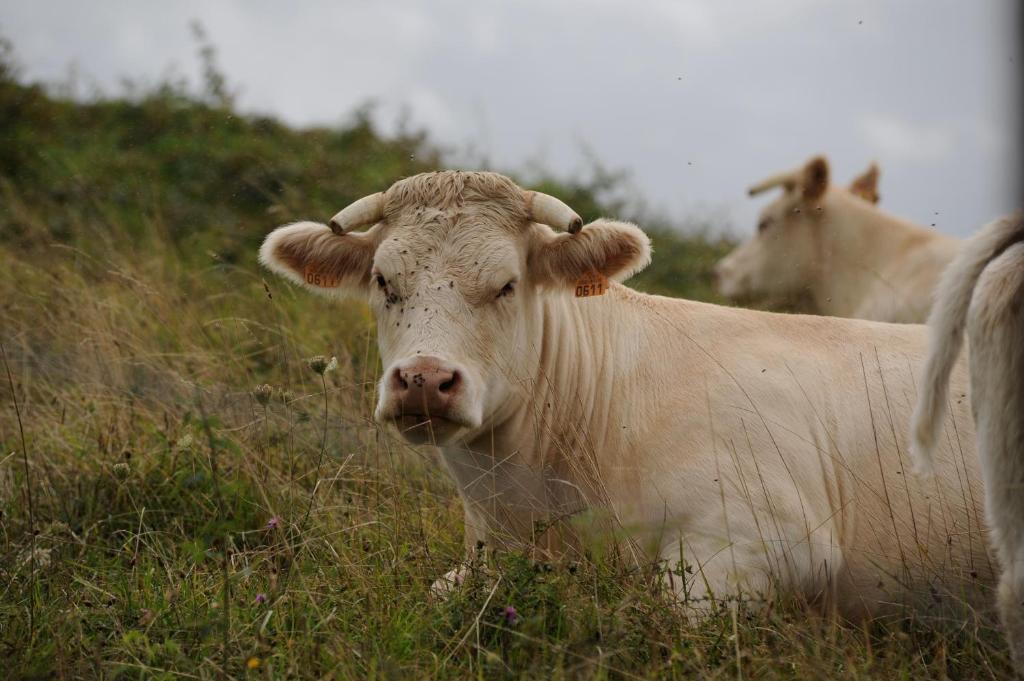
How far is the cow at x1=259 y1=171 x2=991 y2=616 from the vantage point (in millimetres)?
4219

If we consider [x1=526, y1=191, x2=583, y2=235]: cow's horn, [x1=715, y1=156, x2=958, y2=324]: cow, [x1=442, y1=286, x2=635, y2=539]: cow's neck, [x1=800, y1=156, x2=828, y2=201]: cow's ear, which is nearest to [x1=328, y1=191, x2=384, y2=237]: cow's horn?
[x1=526, y1=191, x2=583, y2=235]: cow's horn

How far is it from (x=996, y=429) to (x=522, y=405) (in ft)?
6.51

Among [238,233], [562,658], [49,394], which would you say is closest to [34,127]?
[238,233]

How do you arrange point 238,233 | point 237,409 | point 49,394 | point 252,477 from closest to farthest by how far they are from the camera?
1. point 252,477
2. point 237,409
3. point 49,394
4. point 238,233

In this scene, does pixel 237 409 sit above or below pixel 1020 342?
below

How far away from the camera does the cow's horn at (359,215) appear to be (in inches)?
186

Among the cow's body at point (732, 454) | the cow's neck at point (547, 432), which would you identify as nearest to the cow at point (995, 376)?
the cow's body at point (732, 454)

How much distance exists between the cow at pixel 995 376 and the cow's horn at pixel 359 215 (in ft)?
7.50

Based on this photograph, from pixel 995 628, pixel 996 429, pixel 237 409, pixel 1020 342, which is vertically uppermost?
pixel 1020 342

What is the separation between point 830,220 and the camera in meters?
10.1

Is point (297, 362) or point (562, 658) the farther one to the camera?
point (297, 362)

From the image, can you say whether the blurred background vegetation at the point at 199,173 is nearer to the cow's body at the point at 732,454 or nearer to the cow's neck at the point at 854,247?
the cow's neck at the point at 854,247

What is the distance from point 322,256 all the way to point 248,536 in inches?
46.7

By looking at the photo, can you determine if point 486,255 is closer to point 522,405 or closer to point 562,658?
point 522,405
